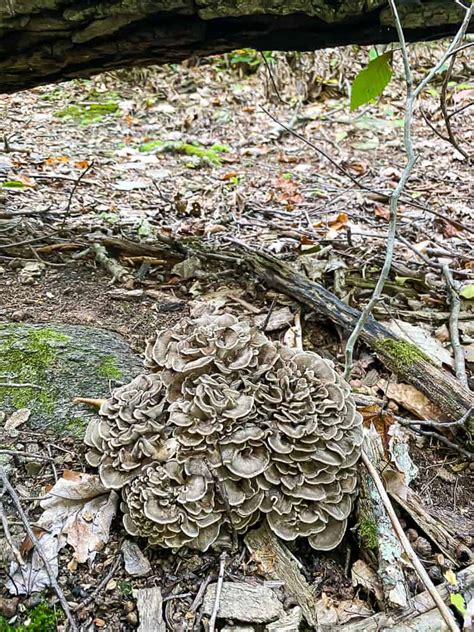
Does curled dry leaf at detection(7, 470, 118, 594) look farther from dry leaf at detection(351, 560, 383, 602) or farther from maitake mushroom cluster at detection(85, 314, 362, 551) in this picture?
dry leaf at detection(351, 560, 383, 602)

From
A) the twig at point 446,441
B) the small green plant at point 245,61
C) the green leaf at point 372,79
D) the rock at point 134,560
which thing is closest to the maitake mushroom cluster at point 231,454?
the rock at point 134,560

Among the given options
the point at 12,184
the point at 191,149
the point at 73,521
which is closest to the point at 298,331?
the point at 73,521

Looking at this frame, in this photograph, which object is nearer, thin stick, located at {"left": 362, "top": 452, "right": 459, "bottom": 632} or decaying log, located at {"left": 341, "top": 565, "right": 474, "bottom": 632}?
thin stick, located at {"left": 362, "top": 452, "right": 459, "bottom": 632}

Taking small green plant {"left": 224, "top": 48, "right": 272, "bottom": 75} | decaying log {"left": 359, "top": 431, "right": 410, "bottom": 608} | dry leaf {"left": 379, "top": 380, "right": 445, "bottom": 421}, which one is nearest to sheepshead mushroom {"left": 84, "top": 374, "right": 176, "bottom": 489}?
decaying log {"left": 359, "top": 431, "right": 410, "bottom": 608}

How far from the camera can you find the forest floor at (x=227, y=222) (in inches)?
90.8

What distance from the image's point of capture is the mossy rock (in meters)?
2.71

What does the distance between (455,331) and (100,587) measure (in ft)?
8.01

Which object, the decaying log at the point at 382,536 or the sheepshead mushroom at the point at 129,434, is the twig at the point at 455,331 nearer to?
the decaying log at the point at 382,536

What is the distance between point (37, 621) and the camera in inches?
76.1

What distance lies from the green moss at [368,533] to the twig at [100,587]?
0.99 meters

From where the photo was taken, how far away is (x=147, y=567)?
218 cm

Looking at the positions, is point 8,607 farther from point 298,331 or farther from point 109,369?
point 298,331

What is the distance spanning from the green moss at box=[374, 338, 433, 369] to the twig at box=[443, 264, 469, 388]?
22cm

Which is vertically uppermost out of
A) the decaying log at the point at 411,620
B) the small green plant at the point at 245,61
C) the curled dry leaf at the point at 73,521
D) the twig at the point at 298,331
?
the small green plant at the point at 245,61
